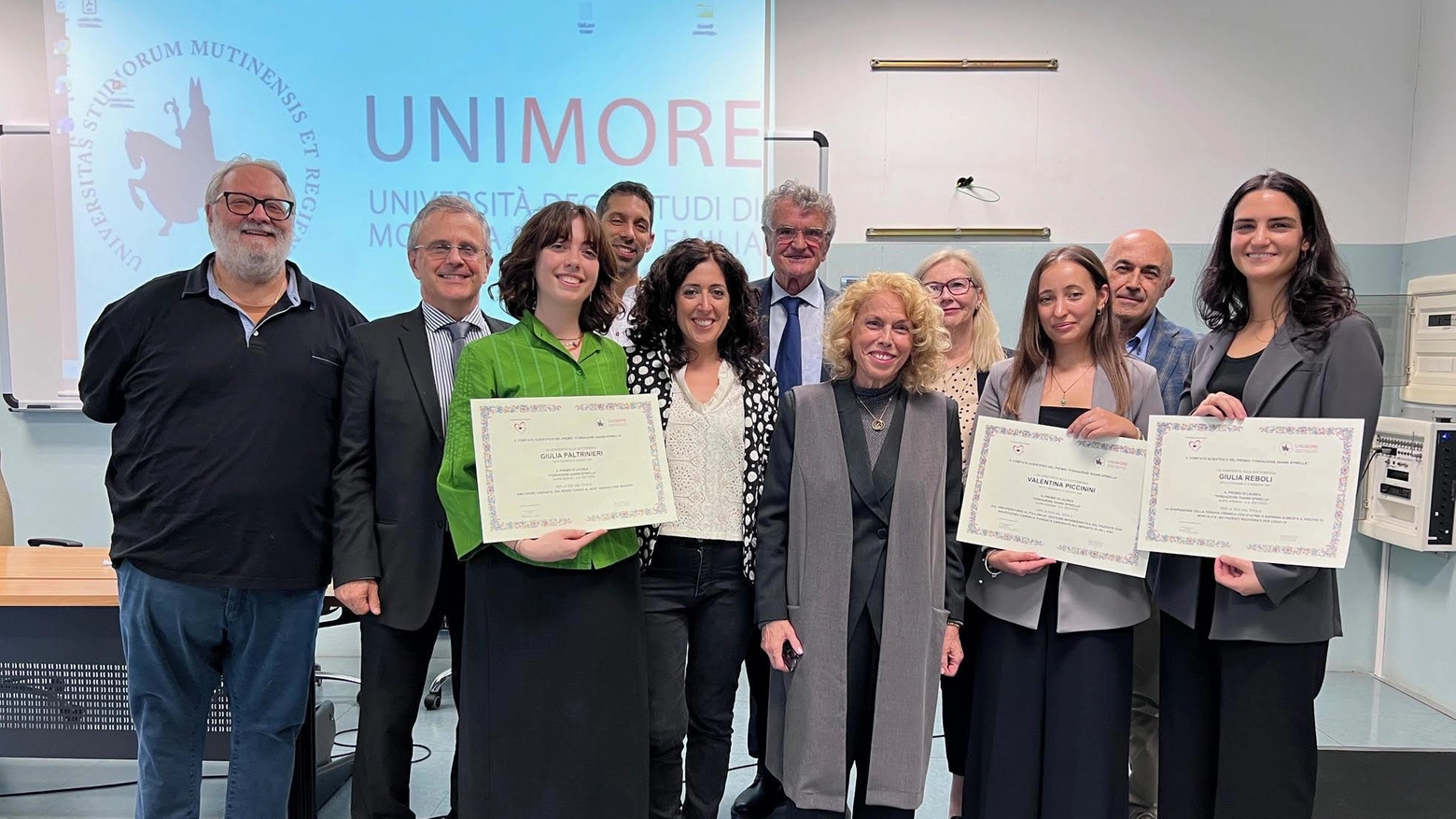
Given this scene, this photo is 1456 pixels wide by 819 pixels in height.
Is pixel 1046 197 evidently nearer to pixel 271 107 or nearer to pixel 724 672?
pixel 724 672

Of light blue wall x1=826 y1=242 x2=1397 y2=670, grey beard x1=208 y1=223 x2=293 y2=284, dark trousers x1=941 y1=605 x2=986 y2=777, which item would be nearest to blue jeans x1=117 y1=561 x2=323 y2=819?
grey beard x1=208 y1=223 x2=293 y2=284

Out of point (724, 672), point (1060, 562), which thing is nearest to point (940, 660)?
point (1060, 562)

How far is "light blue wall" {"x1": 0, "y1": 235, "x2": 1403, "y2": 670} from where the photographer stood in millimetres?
4242

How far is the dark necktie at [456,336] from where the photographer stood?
2237 mm

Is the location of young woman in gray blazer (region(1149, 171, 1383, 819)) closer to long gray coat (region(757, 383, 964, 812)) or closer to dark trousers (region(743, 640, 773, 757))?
long gray coat (region(757, 383, 964, 812))

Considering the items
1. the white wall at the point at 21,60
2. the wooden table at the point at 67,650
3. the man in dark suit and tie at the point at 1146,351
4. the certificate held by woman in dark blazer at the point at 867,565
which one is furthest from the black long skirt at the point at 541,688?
the white wall at the point at 21,60

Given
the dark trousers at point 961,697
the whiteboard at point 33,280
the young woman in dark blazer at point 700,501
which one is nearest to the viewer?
the young woman in dark blazer at point 700,501

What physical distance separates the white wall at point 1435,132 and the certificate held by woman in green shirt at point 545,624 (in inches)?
176

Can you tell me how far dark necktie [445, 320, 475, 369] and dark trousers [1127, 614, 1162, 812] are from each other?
2.18 m

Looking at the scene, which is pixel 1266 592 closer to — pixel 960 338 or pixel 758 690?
pixel 960 338

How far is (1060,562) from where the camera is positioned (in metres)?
1.96

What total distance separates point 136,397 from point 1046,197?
4.01m

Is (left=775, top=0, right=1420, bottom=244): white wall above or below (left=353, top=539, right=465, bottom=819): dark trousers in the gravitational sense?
above

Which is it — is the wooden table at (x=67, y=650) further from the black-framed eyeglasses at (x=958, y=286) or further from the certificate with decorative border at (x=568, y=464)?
the black-framed eyeglasses at (x=958, y=286)
